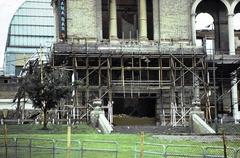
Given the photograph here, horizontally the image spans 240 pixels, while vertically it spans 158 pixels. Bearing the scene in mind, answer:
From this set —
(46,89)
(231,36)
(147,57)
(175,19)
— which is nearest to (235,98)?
(231,36)

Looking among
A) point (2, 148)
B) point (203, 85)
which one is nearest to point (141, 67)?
point (203, 85)

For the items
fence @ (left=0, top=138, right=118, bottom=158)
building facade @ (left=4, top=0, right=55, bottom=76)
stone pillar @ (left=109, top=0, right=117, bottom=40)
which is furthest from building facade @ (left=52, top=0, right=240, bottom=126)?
building facade @ (left=4, top=0, right=55, bottom=76)

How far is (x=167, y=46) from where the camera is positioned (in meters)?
64.9

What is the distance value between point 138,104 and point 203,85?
23.8 feet

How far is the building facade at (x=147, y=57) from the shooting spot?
62156mm

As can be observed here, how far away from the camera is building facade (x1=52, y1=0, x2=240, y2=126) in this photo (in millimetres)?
62156

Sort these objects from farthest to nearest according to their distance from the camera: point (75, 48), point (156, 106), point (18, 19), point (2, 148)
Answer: point (18, 19), point (156, 106), point (75, 48), point (2, 148)

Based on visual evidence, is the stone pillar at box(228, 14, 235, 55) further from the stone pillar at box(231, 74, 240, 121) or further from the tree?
the tree

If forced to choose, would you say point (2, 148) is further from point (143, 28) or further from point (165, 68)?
point (143, 28)

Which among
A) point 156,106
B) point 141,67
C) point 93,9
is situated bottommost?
point 156,106

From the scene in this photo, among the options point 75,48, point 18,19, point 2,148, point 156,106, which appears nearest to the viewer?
point 2,148

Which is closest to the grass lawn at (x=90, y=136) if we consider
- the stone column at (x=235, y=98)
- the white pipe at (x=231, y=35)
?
the stone column at (x=235, y=98)

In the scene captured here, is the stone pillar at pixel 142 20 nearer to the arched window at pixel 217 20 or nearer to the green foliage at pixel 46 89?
the arched window at pixel 217 20

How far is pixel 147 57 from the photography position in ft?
206
